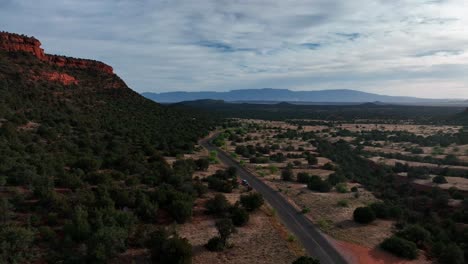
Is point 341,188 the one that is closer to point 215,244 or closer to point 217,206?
point 217,206

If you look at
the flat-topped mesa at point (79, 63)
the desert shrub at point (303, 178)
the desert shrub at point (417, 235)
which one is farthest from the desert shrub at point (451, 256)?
the flat-topped mesa at point (79, 63)

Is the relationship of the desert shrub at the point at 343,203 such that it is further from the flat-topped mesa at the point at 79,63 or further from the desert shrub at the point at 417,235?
the flat-topped mesa at the point at 79,63

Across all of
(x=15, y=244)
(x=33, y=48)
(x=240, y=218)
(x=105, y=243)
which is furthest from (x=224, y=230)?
(x=33, y=48)

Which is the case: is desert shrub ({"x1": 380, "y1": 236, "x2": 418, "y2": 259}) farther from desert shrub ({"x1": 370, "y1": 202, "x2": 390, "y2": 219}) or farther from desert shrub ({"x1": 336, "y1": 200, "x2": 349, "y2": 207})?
desert shrub ({"x1": 336, "y1": 200, "x2": 349, "y2": 207})

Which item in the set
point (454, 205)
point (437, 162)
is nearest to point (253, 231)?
point (454, 205)

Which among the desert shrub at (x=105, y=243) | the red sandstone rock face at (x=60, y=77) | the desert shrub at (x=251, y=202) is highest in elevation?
the red sandstone rock face at (x=60, y=77)

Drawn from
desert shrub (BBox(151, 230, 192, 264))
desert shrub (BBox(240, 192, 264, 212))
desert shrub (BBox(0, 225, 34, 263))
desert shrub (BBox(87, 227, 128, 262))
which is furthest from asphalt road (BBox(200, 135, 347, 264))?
desert shrub (BBox(0, 225, 34, 263))

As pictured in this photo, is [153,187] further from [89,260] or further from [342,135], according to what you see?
[342,135]
